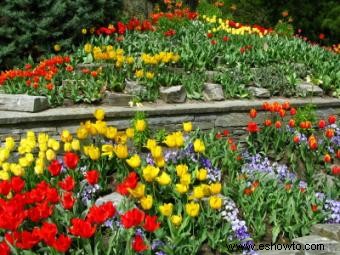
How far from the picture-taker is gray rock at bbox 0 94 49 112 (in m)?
5.42

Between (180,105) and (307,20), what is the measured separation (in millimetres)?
6682

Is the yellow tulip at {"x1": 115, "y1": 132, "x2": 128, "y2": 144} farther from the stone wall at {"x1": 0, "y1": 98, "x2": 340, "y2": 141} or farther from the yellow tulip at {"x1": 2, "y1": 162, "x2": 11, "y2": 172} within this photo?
the stone wall at {"x1": 0, "y1": 98, "x2": 340, "y2": 141}

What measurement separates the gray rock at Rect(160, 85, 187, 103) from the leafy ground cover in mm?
113

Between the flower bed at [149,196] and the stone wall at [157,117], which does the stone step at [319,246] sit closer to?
the flower bed at [149,196]

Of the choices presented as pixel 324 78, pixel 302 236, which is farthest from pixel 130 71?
pixel 302 236

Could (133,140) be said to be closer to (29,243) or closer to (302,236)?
(302,236)

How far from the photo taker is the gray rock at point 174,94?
615 cm

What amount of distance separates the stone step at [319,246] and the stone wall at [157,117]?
2.39m

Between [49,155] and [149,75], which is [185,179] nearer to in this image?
[49,155]

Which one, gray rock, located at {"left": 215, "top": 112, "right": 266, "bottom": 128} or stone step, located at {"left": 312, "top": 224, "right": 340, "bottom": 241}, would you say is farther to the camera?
gray rock, located at {"left": 215, "top": 112, "right": 266, "bottom": 128}

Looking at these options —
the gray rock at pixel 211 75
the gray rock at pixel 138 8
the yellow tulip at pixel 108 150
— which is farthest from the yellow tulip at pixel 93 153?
the gray rock at pixel 138 8

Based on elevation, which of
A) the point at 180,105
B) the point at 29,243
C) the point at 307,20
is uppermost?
the point at 29,243

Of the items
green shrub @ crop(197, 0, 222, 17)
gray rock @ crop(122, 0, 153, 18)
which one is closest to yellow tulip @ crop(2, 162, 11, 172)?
gray rock @ crop(122, 0, 153, 18)

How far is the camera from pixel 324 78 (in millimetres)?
7320
